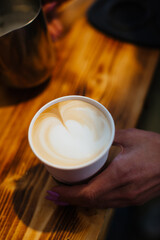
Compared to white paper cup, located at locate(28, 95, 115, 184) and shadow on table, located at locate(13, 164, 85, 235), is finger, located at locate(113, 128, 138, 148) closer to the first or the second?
white paper cup, located at locate(28, 95, 115, 184)

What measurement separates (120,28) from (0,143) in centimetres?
75

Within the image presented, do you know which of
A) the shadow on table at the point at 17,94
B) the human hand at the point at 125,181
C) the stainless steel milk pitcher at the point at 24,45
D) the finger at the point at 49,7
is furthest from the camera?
the finger at the point at 49,7

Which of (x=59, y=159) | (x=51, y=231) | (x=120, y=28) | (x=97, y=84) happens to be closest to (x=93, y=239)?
(x=51, y=231)

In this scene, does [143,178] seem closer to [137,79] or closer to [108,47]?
[137,79]

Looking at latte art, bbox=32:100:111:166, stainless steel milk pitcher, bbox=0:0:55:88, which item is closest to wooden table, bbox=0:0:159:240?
stainless steel milk pitcher, bbox=0:0:55:88

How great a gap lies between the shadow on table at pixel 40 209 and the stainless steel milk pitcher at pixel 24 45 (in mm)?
344

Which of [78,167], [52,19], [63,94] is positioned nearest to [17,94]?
[63,94]

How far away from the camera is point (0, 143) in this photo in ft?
2.82

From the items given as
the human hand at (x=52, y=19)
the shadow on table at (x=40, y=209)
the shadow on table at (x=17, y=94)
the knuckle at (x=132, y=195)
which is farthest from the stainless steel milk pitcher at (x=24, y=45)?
the knuckle at (x=132, y=195)

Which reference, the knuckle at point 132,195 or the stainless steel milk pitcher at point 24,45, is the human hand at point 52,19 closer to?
the stainless steel milk pitcher at point 24,45

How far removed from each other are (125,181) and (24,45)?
0.52 metres

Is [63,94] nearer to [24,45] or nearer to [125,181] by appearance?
[24,45]

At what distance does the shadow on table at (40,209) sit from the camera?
27.0 inches

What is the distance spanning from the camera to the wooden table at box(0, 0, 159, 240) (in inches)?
27.2
